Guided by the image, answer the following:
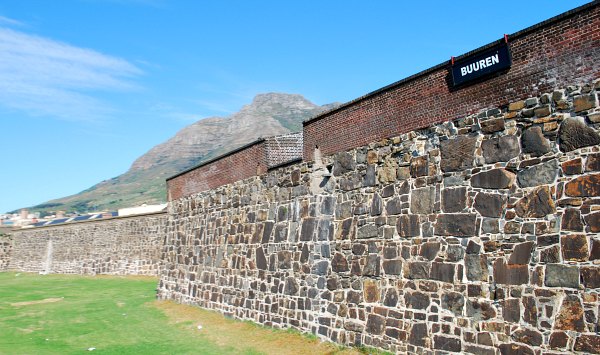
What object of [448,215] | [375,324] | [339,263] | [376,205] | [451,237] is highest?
[376,205]

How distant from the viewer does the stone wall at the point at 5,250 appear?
44.3 m

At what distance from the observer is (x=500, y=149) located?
8.10m

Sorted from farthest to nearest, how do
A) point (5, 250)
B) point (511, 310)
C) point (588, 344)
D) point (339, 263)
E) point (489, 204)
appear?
point (5, 250) < point (339, 263) < point (489, 204) < point (511, 310) < point (588, 344)

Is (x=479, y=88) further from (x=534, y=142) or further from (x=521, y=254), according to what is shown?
(x=521, y=254)

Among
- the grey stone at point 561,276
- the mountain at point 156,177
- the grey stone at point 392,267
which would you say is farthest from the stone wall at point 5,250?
the mountain at point 156,177

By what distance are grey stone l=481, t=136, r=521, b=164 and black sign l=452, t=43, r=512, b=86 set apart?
1.18 metres

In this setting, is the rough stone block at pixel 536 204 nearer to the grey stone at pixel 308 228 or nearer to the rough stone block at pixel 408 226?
the rough stone block at pixel 408 226

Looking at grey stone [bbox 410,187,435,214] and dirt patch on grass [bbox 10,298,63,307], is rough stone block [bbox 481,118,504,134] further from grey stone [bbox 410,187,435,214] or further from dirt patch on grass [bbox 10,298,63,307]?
dirt patch on grass [bbox 10,298,63,307]

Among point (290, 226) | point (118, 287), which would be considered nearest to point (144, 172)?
point (118, 287)

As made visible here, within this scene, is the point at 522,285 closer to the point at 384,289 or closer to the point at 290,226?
the point at 384,289

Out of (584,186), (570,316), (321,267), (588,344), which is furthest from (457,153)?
(321,267)

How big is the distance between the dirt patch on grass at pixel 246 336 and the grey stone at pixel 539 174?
16.5 ft

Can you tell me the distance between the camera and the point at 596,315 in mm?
6625

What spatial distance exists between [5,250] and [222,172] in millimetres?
37168
